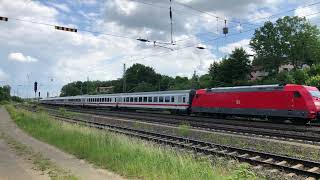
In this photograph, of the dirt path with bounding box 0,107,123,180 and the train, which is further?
the train

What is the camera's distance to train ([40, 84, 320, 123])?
27422 millimetres

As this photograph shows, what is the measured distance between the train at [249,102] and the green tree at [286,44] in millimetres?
45225

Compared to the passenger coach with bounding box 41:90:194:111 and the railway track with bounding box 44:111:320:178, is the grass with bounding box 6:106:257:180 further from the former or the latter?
the passenger coach with bounding box 41:90:194:111

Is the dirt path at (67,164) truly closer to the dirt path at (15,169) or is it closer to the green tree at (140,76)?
the dirt path at (15,169)

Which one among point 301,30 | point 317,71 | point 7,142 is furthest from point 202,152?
point 301,30

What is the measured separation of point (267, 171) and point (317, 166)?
1.54 metres

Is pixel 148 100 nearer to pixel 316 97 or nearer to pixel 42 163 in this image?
pixel 316 97

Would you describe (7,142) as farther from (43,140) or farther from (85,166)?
(85,166)

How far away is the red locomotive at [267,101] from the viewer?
27234 millimetres

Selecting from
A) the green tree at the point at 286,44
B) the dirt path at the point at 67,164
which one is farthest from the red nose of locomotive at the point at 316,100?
the green tree at the point at 286,44

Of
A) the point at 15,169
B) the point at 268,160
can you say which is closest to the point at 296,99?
the point at 268,160

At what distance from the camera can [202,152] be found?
15586mm

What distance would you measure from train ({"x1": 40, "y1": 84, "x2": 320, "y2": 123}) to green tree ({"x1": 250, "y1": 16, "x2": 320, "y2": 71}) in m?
45.2

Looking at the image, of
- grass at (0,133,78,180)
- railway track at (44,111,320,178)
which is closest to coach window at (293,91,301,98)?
railway track at (44,111,320,178)
